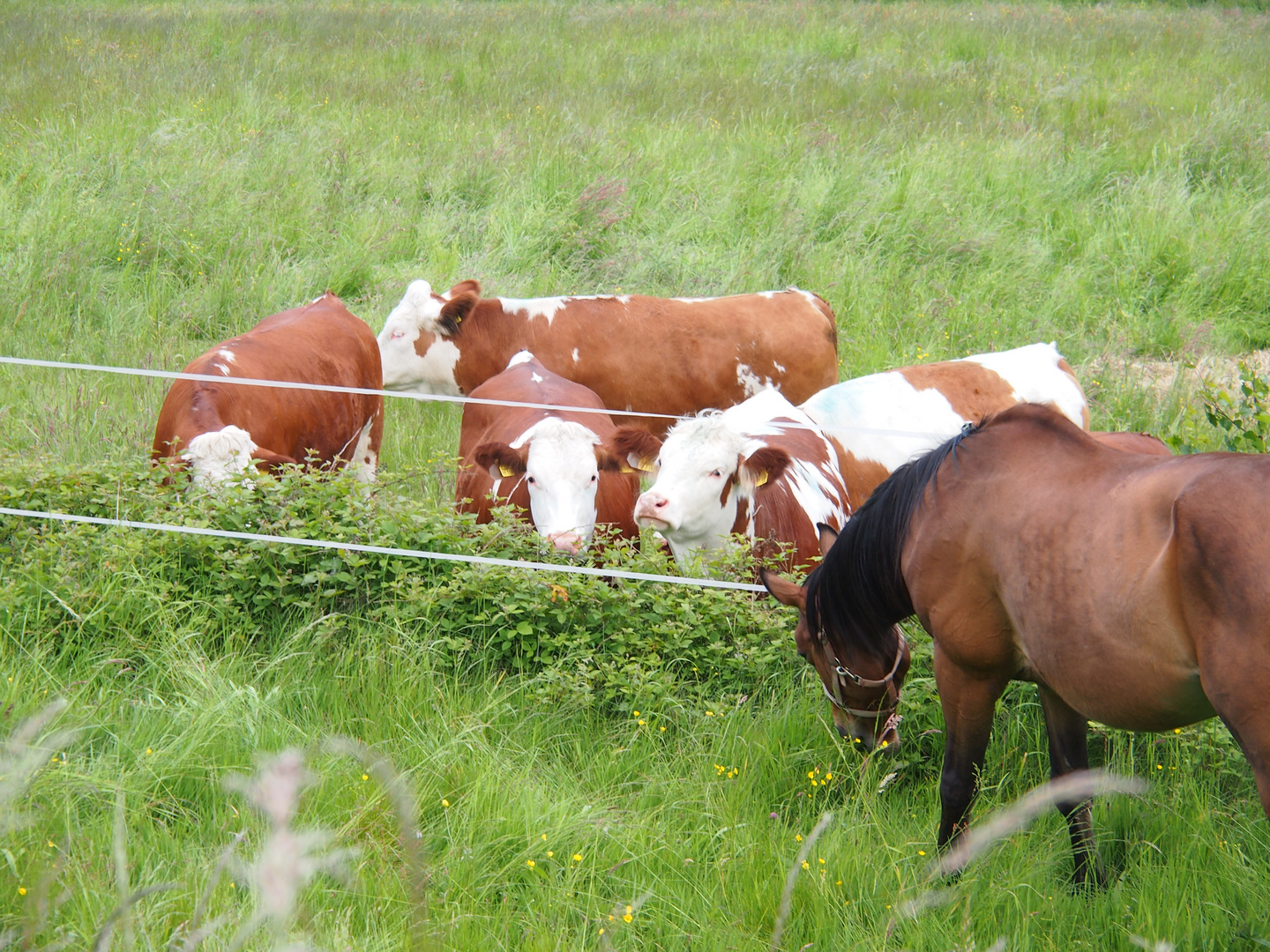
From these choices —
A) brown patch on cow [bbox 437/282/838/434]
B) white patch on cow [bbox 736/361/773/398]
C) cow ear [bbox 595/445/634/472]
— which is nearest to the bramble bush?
cow ear [bbox 595/445/634/472]

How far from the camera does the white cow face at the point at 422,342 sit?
7496mm

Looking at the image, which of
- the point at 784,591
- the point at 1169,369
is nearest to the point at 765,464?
the point at 784,591

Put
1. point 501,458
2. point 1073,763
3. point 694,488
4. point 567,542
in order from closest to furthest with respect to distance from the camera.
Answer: point 1073,763
point 567,542
point 694,488
point 501,458

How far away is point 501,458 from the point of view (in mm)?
4984

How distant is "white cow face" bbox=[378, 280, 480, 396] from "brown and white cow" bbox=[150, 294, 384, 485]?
1.81 ft

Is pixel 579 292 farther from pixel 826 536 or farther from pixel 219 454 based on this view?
pixel 826 536

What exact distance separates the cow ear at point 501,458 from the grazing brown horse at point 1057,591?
5.57 feet

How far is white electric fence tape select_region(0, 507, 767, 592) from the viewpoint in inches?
160

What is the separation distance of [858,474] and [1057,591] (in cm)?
311

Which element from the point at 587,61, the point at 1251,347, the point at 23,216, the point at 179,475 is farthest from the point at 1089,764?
the point at 587,61

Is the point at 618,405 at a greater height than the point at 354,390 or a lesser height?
lesser

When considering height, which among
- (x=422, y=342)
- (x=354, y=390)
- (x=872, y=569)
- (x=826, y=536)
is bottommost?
(x=422, y=342)

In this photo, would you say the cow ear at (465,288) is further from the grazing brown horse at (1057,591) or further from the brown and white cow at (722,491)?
the grazing brown horse at (1057,591)

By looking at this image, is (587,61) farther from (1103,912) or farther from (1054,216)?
(1103,912)
